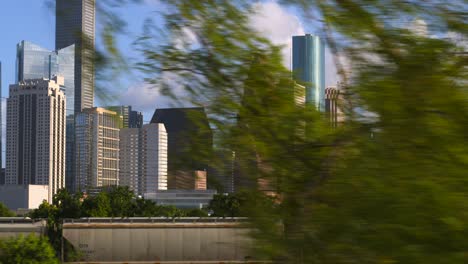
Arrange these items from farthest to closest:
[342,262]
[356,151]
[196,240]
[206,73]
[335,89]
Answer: [196,240], [206,73], [335,89], [356,151], [342,262]

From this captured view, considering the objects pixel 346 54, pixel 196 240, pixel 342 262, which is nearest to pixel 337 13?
pixel 346 54

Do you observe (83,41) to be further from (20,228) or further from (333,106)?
(20,228)

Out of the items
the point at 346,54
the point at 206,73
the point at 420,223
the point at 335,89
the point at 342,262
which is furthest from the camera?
the point at 206,73

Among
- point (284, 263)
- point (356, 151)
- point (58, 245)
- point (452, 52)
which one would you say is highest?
point (452, 52)

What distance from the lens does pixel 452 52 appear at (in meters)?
1.79

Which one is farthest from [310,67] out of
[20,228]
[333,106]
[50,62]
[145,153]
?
[20,228]

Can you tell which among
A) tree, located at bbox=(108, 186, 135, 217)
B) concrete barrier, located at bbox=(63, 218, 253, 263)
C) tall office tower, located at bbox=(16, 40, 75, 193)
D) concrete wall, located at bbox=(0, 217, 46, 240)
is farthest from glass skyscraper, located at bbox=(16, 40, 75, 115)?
concrete wall, located at bbox=(0, 217, 46, 240)

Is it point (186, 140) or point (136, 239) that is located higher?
point (186, 140)

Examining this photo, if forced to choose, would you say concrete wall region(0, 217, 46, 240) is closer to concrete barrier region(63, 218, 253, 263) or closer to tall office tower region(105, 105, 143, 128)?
concrete barrier region(63, 218, 253, 263)

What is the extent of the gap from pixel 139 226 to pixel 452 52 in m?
21.5

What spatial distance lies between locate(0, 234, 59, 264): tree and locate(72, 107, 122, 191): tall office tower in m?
12.8

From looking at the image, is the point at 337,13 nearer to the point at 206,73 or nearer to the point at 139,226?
the point at 206,73

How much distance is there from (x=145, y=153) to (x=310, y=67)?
33.5 inches

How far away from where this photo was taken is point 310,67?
242 cm
